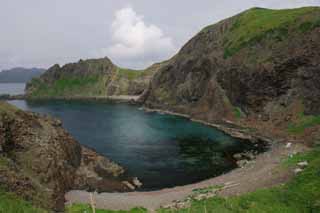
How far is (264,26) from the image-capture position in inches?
3979

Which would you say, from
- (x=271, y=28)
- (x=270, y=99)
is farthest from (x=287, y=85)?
(x=271, y=28)

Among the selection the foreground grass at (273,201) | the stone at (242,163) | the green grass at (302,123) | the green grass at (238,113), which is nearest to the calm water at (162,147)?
the stone at (242,163)

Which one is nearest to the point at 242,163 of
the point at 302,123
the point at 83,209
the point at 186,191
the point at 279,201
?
the point at 186,191

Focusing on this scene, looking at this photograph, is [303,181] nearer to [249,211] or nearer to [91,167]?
[249,211]

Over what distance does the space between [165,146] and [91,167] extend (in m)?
21.8

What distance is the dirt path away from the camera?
116 feet

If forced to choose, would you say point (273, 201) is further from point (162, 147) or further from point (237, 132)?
point (237, 132)

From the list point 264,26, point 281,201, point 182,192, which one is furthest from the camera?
point 264,26

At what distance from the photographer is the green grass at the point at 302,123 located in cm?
6794

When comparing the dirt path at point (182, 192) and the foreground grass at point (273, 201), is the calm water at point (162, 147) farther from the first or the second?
the foreground grass at point (273, 201)

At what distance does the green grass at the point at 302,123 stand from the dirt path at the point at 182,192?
26280mm

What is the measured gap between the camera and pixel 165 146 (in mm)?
67438

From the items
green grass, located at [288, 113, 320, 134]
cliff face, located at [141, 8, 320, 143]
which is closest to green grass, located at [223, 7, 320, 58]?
cliff face, located at [141, 8, 320, 143]

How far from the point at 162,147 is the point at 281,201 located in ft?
136
